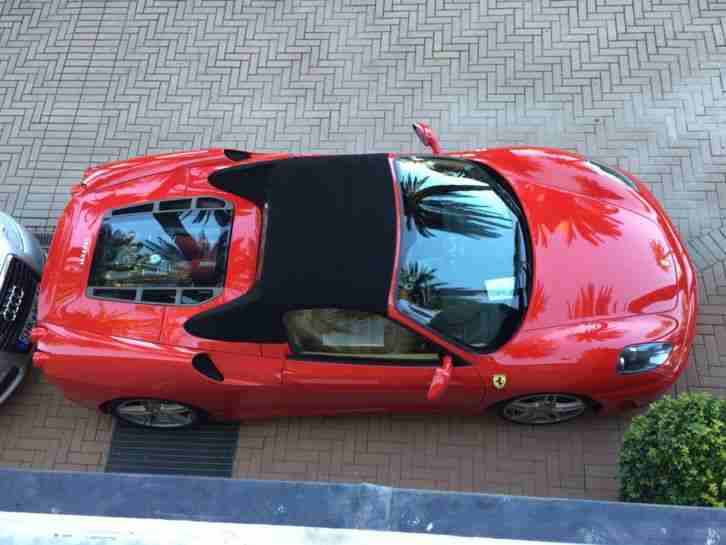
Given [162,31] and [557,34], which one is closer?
[557,34]

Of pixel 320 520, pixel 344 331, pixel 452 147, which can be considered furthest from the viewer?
pixel 452 147

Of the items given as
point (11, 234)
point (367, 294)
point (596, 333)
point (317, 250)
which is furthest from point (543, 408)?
point (11, 234)

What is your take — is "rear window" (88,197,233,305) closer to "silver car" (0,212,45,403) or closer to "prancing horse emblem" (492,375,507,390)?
"silver car" (0,212,45,403)

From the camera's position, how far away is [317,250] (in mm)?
4379

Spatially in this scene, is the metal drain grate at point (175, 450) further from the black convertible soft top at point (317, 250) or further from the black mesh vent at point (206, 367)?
the black convertible soft top at point (317, 250)

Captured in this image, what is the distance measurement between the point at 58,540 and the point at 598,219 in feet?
13.3

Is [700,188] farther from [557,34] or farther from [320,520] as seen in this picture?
[320,520]

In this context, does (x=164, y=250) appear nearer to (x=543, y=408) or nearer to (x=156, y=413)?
(x=156, y=413)

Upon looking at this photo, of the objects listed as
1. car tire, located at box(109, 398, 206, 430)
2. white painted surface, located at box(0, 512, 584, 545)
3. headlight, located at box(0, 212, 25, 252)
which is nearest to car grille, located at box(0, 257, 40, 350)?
headlight, located at box(0, 212, 25, 252)

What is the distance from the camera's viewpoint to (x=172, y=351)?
459 cm

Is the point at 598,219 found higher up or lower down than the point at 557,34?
lower down

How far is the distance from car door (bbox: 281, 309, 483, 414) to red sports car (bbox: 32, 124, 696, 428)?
0.05 feet

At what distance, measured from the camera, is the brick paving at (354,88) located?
6.41 metres

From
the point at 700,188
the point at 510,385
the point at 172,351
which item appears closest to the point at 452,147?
the point at 700,188
